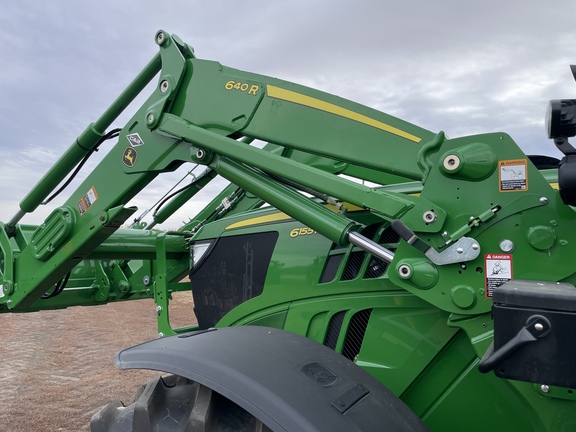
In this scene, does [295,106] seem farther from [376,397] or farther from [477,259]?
[376,397]

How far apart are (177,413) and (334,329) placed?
2.88ft

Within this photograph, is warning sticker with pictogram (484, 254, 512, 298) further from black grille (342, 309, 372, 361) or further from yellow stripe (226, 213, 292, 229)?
yellow stripe (226, 213, 292, 229)

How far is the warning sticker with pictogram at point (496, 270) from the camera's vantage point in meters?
1.94

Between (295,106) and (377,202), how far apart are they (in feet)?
2.56

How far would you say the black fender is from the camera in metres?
1.77

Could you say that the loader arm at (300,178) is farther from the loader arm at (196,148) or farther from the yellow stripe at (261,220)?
the yellow stripe at (261,220)

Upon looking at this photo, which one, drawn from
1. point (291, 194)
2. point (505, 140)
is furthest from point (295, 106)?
point (505, 140)

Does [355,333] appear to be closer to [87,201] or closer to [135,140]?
[135,140]

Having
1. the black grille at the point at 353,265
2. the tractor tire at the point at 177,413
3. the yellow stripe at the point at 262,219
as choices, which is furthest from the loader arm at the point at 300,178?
the tractor tire at the point at 177,413

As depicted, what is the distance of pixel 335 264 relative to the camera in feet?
8.77

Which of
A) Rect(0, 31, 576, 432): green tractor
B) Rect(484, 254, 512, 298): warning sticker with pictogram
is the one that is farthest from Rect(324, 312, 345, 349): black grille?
Rect(484, 254, 512, 298): warning sticker with pictogram

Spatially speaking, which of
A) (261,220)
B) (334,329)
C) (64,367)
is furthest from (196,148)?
(64,367)

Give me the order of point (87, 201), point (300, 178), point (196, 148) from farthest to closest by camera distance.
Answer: point (87, 201), point (196, 148), point (300, 178)

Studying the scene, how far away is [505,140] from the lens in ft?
6.63
